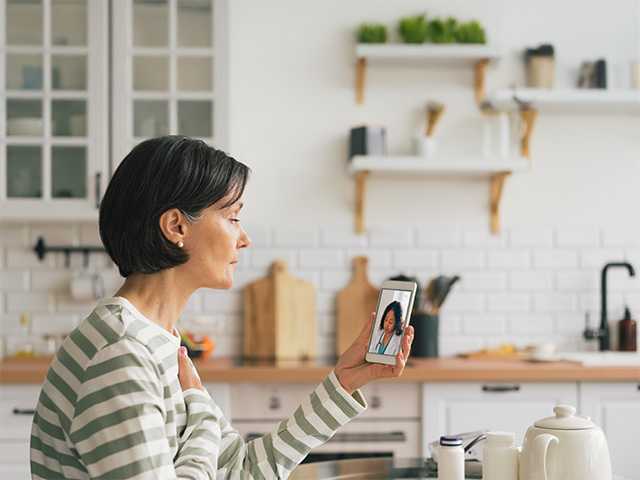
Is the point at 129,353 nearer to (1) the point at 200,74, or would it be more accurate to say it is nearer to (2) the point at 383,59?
(1) the point at 200,74

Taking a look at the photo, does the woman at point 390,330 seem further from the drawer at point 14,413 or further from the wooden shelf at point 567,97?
the wooden shelf at point 567,97

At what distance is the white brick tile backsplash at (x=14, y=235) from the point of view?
441 centimetres

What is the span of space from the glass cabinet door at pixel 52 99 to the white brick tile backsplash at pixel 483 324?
176 centimetres

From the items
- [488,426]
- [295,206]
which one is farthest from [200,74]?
[488,426]

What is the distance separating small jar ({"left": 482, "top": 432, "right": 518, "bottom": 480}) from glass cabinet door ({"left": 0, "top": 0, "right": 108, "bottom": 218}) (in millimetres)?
2731

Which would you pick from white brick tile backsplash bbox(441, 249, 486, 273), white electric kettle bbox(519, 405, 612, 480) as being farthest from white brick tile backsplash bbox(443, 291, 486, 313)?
white electric kettle bbox(519, 405, 612, 480)

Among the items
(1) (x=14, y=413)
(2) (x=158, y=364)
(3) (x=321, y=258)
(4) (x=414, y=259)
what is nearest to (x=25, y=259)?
(1) (x=14, y=413)

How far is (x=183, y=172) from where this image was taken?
1.52 meters

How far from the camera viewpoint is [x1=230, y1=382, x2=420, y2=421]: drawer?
3.79 m

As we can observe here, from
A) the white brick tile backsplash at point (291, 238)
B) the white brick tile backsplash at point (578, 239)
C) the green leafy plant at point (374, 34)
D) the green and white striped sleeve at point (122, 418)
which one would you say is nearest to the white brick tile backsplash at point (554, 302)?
the white brick tile backsplash at point (578, 239)

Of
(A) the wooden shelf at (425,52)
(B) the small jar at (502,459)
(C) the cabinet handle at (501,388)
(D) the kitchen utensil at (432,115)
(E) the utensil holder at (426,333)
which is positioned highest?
(A) the wooden shelf at (425,52)

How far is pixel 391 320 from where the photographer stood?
1.72m

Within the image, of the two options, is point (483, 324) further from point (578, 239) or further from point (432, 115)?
point (432, 115)

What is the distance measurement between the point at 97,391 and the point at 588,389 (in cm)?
283
